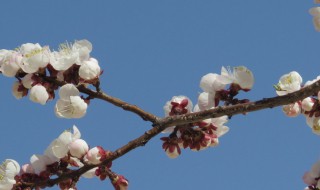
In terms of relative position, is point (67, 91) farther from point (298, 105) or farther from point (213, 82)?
point (298, 105)

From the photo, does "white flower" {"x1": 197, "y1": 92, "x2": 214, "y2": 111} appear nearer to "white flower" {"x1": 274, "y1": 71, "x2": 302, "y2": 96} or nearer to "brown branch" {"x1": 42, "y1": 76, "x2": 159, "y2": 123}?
"brown branch" {"x1": 42, "y1": 76, "x2": 159, "y2": 123}

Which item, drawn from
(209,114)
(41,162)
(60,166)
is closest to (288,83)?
(209,114)

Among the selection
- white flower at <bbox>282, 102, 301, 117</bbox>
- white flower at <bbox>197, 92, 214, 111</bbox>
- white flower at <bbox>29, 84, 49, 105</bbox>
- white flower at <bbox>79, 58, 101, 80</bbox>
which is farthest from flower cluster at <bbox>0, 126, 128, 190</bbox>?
white flower at <bbox>282, 102, 301, 117</bbox>

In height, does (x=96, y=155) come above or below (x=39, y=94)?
below

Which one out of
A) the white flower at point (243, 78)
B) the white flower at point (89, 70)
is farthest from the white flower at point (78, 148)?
the white flower at point (243, 78)

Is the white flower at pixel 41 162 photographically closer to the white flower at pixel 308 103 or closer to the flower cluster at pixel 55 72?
the flower cluster at pixel 55 72
